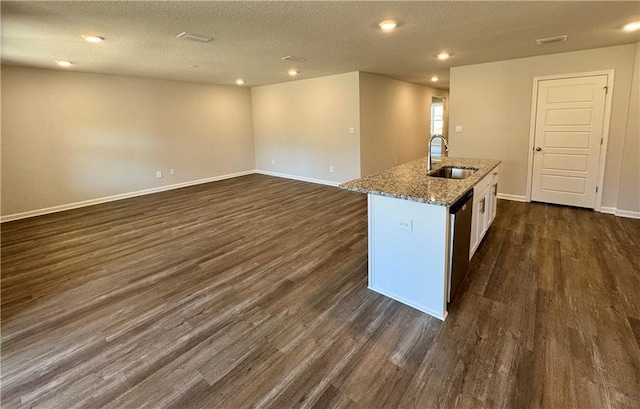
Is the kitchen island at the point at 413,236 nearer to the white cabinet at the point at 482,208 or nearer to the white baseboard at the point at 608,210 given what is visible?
the white cabinet at the point at 482,208

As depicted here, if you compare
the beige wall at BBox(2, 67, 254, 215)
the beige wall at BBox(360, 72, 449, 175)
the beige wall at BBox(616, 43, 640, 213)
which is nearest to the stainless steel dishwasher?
the beige wall at BBox(616, 43, 640, 213)

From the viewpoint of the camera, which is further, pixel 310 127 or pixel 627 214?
pixel 310 127

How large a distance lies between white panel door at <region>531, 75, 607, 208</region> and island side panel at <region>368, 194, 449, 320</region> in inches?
156

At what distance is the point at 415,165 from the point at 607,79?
3260 millimetres

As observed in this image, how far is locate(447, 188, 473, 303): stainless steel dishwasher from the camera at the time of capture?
7.68 feet

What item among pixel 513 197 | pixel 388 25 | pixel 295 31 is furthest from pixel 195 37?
pixel 513 197

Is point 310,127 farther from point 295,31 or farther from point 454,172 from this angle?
point 454,172

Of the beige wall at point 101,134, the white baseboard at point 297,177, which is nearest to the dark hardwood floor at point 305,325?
the beige wall at point 101,134

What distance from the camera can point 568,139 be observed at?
4.77 meters

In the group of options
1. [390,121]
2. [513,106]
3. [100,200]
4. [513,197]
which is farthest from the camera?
[390,121]

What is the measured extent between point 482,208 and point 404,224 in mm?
1497

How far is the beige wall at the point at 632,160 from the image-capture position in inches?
164

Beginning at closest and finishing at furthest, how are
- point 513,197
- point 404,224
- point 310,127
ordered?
1. point 404,224
2. point 513,197
3. point 310,127

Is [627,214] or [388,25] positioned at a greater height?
[388,25]
